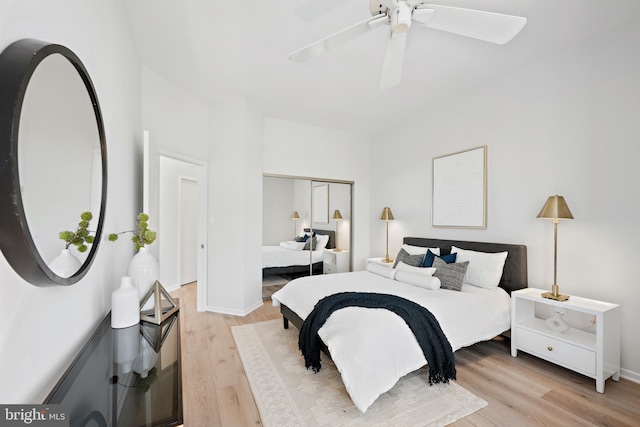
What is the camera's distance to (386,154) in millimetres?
4965

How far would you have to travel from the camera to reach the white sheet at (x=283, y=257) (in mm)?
4316

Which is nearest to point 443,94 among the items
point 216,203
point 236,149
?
point 236,149

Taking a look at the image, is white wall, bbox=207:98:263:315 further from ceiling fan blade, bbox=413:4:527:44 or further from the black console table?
ceiling fan blade, bbox=413:4:527:44

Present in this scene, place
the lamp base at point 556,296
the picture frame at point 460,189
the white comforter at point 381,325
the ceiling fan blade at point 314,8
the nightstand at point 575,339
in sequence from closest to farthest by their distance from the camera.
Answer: the white comforter at point 381,325, the ceiling fan blade at point 314,8, the nightstand at point 575,339, the lamp base at point 556,296, the picture frame at point 460,189

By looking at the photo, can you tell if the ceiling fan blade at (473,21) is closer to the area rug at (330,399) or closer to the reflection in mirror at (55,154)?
the reflection in mirror at (55,154)

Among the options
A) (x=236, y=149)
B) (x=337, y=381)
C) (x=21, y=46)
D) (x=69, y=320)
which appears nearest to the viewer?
(x=21, y=46)

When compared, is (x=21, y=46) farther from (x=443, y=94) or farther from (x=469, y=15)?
(x=443, y=94)

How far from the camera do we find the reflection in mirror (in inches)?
30.8

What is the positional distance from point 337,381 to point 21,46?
250cm

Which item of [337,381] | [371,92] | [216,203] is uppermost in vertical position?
[371,92]

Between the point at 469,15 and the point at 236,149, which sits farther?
the point at 236,149

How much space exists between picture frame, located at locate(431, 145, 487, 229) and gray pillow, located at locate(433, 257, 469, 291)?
2.39ft

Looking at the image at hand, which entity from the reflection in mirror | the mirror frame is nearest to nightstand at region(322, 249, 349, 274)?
the reflection in mirror

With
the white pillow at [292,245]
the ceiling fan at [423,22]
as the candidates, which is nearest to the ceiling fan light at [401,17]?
the ceiling fan at [423,22]
